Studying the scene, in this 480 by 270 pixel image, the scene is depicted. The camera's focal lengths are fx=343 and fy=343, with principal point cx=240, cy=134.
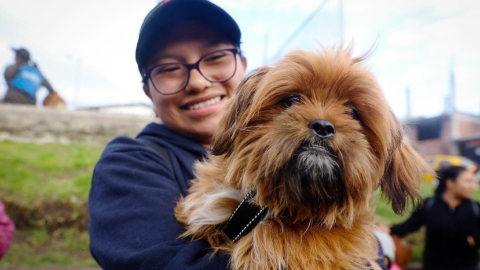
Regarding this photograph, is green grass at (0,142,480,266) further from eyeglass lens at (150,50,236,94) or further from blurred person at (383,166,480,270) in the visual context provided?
eyeglass lens at (150,50,236,94)

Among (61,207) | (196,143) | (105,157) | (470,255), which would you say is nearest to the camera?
(105,157)

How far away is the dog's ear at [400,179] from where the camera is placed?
1.89 metres

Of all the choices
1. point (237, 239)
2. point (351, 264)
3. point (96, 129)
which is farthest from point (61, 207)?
point (351, 264)

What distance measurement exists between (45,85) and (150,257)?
11.3 meters

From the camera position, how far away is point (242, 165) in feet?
5.85

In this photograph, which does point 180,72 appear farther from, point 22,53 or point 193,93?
point 22,53

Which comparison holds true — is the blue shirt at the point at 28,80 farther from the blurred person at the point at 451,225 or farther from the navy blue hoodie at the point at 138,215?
the blurred person at the point at 451,225

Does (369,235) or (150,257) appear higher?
(150,257)

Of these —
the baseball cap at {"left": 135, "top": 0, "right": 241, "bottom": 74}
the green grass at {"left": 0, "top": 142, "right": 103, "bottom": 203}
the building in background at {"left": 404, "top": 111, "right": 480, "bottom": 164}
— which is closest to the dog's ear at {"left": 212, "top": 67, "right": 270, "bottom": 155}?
the baseball cap at {"left": 135, "top": 0, "right": 241, "bottom": 74}

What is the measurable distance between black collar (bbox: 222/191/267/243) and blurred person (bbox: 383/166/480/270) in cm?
396

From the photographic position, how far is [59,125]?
9.49m

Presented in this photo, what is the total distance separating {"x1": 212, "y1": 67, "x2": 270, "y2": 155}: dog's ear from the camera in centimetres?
186

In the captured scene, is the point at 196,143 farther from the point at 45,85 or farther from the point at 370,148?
the point at 45,85

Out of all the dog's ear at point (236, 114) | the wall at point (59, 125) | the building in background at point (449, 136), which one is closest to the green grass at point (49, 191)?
the wall at point (59, 125)
